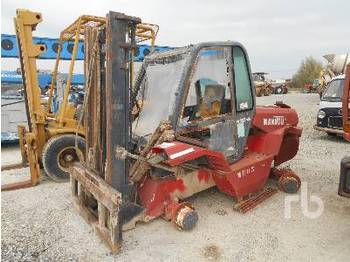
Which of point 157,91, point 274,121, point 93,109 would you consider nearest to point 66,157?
point 93,109

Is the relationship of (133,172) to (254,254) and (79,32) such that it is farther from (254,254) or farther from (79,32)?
(79,32)

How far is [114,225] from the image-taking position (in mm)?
3592

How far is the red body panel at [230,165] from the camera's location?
13.3 feet

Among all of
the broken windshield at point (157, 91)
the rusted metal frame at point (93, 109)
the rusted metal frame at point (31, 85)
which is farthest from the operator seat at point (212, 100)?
the rusted metal frame at point (31, 85)

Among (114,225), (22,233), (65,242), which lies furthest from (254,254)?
(22,233)

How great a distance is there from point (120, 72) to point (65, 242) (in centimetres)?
190

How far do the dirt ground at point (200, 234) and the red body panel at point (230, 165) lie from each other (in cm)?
30

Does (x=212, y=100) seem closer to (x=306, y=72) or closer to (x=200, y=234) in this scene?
(x=200, y=234)

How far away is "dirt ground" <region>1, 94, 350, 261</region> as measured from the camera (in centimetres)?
369

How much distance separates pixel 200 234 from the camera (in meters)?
4.12

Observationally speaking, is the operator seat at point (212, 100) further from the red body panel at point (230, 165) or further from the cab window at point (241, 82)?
the red body panel at point (230, 165)

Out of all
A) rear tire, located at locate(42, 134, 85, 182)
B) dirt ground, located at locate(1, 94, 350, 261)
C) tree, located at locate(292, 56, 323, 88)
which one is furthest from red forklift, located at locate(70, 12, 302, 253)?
tree, located at locate(292, 56, 323, 88)

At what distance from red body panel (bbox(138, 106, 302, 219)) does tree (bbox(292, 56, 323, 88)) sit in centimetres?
4241

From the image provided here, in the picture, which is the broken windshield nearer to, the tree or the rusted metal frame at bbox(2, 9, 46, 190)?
the rusted metal frame at bbox(2, 9, 46, 190)
